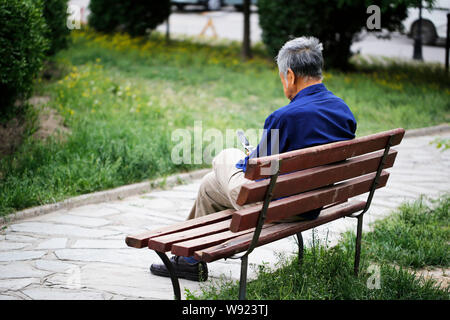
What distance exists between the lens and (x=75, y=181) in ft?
20.1

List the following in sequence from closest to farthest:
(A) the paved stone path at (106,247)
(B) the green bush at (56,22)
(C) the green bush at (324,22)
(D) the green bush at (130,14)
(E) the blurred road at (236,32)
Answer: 1. (A) the paved stone path at (106,247)
2. (B) the green bush at (56,22)
3. (C) the green bush at (324,22)
4. (D) the green bush at (130,14)
5. (E) the blurred road at (236,32)

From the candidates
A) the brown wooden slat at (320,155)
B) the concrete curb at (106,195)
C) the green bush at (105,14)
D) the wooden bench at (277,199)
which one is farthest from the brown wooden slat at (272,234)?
the green bush at (105,14)

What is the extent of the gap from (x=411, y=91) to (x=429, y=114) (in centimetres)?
150

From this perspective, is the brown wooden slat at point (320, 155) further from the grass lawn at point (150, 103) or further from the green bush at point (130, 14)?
the green bush at point (130, 14)

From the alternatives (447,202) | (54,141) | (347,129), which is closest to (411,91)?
(447,202)

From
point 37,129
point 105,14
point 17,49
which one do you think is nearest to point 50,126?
point 37,129

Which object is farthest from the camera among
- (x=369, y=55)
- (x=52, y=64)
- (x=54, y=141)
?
(x=369, y=55)

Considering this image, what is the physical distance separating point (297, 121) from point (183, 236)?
0.98 metres

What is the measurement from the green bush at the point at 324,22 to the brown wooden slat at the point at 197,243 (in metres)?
10.5

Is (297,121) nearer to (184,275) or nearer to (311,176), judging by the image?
(311,176)

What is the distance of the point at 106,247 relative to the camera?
473 cm

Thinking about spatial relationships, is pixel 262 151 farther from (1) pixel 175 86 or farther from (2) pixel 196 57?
(2) pixel 196 57

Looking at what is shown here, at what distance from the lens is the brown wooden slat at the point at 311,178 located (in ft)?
9.97

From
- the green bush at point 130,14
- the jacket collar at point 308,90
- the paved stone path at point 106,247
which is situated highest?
the green bush at point 130,14
